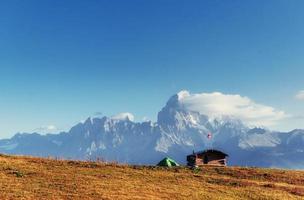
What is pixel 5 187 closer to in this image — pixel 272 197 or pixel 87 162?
pixel 87 162

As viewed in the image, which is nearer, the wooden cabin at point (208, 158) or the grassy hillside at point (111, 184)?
the grassy hillside at point (111, 184)

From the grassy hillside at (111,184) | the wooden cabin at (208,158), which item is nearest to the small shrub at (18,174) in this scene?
the grassy hillside at (111,184)

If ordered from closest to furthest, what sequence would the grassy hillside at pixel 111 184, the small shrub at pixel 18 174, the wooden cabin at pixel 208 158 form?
1. the grassy hillside at pixel 111 184
2. the small shrub at pixel 18 174
3. the wooden cabin at pixel 208 158

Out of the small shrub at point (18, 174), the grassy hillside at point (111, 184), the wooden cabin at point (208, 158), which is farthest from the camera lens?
the wooden cabin at point (208, 158)

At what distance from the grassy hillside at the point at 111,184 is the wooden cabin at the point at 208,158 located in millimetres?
44445

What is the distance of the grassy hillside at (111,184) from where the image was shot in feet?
136

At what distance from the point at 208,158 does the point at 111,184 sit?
231 ft

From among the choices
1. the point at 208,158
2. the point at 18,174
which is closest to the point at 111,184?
the point at 18,174

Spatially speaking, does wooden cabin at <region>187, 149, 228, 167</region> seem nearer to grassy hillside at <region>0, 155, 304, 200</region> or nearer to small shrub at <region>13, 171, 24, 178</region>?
grassy hillside at <region>0, 155, 304, 200</region>

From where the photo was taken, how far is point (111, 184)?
155 ft

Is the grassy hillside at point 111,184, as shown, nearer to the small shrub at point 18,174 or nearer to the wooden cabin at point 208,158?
the small shrub at point 18,174

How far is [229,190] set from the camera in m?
51.6

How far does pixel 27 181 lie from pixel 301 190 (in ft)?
115

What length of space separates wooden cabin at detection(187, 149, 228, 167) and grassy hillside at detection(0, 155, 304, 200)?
44445 mm
